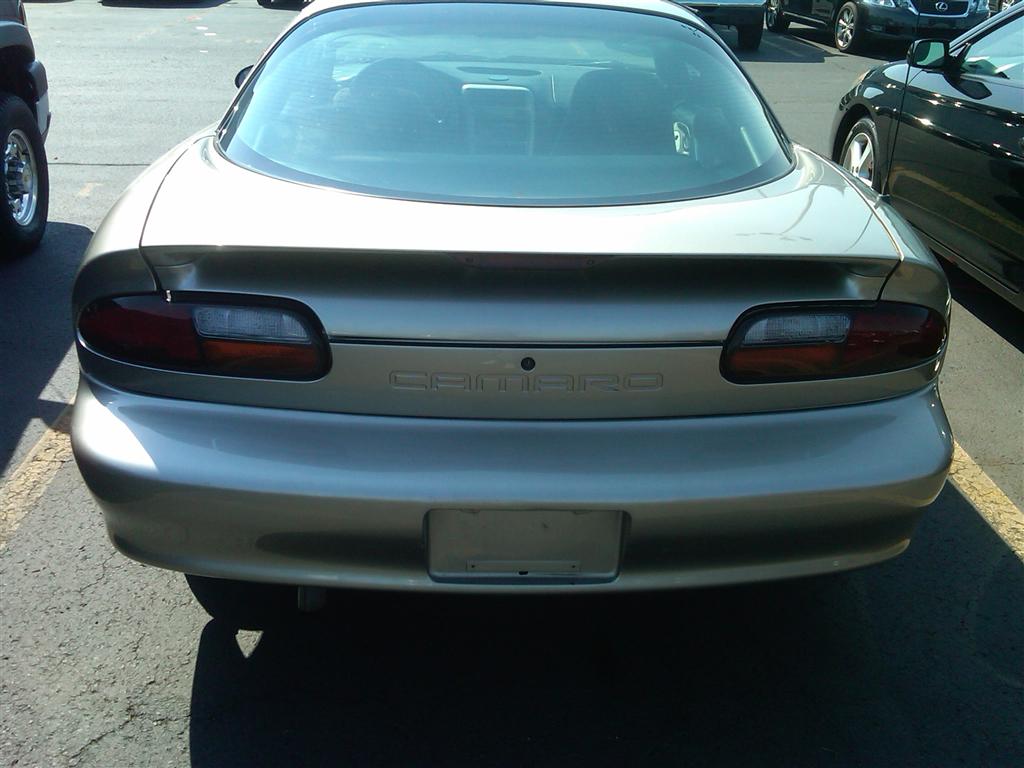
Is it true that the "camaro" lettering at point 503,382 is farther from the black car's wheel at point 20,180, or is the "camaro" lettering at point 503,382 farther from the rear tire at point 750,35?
the rear tire at point 750,35

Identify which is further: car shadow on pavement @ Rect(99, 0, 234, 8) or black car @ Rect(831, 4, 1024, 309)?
car shadow on pavement @ Rect(99, 0, 234, 8)

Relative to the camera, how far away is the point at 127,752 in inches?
95.1

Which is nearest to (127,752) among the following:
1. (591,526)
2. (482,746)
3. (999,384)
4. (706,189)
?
(482,746)

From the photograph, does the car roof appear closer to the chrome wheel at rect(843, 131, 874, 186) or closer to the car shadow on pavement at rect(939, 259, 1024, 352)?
the car shadow on pavement at rect(939, 259, 1024, 352)

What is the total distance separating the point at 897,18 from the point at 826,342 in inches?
546

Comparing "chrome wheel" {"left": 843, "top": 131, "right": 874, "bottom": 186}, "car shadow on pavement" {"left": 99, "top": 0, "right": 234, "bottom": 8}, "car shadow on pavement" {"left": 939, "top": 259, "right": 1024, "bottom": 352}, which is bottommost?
"car shadow on pavement" {"left": 99, "top": 0, "right": 234, "bottom": 8}

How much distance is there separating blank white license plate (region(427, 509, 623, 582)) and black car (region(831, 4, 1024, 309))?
119 inches

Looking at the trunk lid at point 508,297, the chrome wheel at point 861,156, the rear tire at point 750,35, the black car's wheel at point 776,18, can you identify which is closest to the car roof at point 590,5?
the trunk lid at point 508,297

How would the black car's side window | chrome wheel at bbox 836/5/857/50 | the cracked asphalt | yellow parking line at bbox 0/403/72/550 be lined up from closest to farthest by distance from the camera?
1. the cracked asphalt
2. yellow parking line at bbox 0/403/72/550
3. the black car's side window
4. chrome wheel at bbox 836/5/857/50

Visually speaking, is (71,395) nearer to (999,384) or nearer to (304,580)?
(304,580)

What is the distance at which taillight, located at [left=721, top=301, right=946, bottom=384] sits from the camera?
90.2 inches

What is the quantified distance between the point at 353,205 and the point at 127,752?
1.28 metres

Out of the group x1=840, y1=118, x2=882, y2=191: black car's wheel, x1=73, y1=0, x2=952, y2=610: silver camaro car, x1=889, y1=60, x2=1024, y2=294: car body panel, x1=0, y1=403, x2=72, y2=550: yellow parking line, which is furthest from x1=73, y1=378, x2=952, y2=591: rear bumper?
x1=840, y1=118, x2=882, y2=191: black car's wheel

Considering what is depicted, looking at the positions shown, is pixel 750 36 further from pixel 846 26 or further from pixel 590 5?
pixel 590 5
